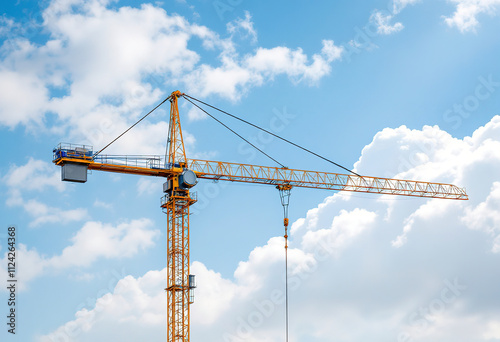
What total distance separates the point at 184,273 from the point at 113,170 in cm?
1560

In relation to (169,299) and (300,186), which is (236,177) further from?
(169,299)

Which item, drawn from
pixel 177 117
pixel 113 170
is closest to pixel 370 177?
pixel 177 117

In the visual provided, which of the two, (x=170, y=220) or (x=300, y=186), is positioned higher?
(x=300, y=186)

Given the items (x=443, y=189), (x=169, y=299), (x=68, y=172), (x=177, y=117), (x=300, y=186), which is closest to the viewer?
(x=68, y=172)

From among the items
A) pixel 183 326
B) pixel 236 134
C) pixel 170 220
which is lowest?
pixel 183 326

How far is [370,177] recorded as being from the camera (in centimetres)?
10712

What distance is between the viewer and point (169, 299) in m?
85.5

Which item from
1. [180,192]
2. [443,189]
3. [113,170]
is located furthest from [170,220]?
[443,189]

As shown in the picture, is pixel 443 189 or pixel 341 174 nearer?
pixel 341 174

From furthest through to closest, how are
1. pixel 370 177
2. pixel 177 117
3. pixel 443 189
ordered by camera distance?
pixel 443 189 < pixel 370 177 < pixel 177 117

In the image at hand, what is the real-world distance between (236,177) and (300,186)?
11.1 metres

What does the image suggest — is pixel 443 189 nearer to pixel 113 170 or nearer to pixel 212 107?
pixel 212 107

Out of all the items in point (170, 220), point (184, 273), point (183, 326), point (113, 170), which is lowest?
point (183, 326)

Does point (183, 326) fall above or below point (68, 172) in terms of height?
below
